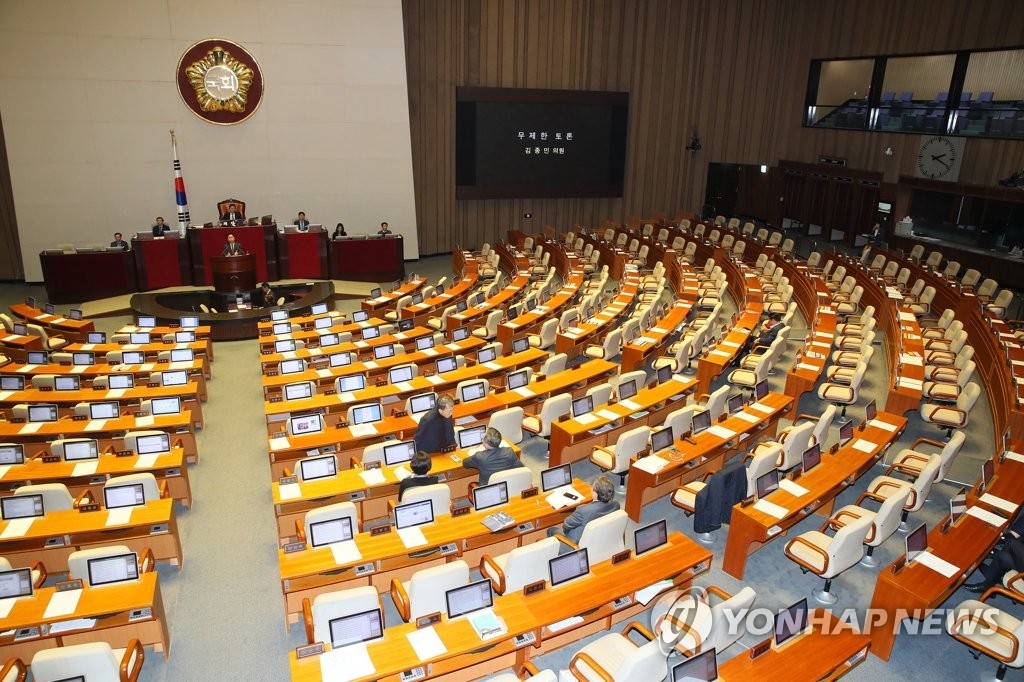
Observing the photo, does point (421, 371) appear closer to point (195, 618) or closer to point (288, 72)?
point (195, 618)

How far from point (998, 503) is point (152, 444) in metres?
9.24

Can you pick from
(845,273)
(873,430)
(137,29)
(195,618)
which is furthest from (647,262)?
(195,618)

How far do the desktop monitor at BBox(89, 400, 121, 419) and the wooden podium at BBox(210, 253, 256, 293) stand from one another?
26.0 feet

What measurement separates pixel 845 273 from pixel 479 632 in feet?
49.5

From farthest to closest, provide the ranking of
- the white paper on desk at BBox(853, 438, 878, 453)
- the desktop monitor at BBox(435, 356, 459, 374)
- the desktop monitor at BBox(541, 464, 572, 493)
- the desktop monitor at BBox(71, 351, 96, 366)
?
1. the desktop monitor at BBox(71, 351, 96, 366)
2. the desktop monitor at BBox(435, 356, 459, 374)
3. the white paper on desk at BBox(853, 438, 878, 453)
4. the desktop monitor at BBox(541, 464, 572, 493)

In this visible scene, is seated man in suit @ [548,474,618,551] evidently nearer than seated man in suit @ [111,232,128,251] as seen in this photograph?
Yes

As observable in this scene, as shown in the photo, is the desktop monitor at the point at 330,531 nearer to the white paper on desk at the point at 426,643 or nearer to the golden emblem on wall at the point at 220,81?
the white paper on desk at the point at 426,643

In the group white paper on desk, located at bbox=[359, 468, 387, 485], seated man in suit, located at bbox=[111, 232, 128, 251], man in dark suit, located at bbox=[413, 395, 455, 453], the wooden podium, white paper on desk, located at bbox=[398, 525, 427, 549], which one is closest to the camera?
white paper on desk, located at bbox=[398, 525, 427, 549]

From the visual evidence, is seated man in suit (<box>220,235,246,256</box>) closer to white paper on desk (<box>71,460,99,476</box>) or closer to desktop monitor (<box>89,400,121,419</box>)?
desktop monitor (<box>89,400,121,419</box>)

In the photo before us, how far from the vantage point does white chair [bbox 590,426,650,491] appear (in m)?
8.28

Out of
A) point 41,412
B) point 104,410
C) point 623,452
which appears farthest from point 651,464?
point 41,412

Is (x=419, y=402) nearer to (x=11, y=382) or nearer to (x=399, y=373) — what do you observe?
(x=399, y=373)

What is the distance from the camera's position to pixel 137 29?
1805cm

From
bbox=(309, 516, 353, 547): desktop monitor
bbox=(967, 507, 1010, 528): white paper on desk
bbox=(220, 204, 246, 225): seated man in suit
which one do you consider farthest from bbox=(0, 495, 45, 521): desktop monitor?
bbox=(220, 204, 246, 225): seated man in suit
